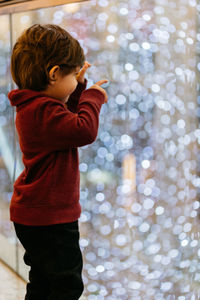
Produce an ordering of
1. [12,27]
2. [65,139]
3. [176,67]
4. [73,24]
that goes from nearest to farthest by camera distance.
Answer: [65,139], [176,67], [73,24], [12,27]

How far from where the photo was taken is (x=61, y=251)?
3.05ft

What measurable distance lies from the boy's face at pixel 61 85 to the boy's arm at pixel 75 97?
81mm

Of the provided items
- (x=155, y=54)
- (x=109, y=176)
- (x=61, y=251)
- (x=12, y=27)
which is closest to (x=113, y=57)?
(x=155, y=54)

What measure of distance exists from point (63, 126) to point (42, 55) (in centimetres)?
17

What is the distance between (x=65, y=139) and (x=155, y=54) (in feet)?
1.70

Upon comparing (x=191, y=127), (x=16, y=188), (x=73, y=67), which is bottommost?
(x=16, y=188)

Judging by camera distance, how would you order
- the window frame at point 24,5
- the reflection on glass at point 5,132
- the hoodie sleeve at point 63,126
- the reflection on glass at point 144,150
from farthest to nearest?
1. the reflection on glass at point 5,132
2. the window frame at point 24,5
3. the reflection on glass at point 144,150
4. the hoodie sleeve at point 63,126

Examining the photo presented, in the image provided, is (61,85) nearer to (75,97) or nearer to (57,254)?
(75,97)

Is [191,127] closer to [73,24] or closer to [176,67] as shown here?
[176,67]

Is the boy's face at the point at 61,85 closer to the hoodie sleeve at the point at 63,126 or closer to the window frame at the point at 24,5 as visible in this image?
the hoodie sleeve at the point at 63,126

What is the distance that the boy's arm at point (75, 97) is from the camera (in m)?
1.03

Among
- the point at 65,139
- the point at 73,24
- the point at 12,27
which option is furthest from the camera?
the point at 12,27

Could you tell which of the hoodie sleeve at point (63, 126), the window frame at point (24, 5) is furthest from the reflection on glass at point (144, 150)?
the hoodie sleeve at point (63, 126)

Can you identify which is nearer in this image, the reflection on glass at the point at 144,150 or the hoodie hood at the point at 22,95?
the hoodie hood at the point at 22,95
